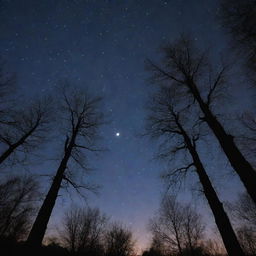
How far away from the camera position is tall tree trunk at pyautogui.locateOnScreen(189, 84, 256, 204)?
489 cm

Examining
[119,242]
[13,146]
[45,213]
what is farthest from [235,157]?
[119,242]

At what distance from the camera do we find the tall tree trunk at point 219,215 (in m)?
4.95

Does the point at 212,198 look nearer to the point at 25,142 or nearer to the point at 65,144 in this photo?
the point at 65,144

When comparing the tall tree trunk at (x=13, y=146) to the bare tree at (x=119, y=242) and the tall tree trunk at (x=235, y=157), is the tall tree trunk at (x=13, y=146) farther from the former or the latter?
the bare tree at (x=119, y=242)

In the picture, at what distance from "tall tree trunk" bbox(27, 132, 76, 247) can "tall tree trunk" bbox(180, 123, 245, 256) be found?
6.21 meters

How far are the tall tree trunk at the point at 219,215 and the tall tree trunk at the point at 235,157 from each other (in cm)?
141

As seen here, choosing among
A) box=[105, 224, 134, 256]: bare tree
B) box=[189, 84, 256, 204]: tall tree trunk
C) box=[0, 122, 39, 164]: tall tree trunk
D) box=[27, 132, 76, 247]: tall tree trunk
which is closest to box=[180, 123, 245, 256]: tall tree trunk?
box=[189, 84, 256, 204]: tall tree trunk

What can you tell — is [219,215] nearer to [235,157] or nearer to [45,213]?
[235,157]

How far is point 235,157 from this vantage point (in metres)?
5.60

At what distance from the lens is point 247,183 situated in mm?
4945

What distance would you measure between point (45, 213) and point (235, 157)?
7.38m

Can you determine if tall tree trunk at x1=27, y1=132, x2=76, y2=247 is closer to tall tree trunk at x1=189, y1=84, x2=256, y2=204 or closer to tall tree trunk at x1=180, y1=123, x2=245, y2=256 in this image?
tall tree trunk at x1=180, y1=123, x2=245, y2=256

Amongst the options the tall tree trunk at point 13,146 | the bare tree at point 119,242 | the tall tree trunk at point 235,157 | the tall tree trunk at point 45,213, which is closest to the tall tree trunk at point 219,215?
the tall tree trunk at point 235,157

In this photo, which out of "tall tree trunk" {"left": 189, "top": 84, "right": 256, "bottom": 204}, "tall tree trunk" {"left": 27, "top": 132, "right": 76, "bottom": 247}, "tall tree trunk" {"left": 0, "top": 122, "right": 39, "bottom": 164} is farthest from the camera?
"tall tree trunk" {"left": 0, "top": 122, "right": 39, "bottom": 164}
